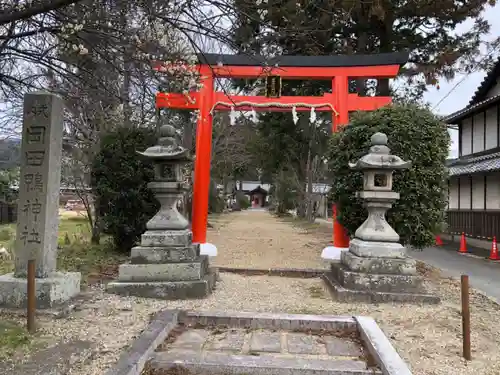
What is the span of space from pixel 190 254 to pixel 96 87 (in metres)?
2.78

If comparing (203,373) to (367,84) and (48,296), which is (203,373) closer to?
(48,296)

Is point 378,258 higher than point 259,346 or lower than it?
higher

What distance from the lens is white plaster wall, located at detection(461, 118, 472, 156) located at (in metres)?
18.4

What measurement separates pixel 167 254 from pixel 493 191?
520 inches

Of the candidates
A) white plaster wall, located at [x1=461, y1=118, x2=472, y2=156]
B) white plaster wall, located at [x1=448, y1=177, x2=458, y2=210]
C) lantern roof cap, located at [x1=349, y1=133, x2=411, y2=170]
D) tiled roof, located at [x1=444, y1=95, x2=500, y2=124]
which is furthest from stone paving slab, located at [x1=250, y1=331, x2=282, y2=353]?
white plaster wall, located at [x1=448, y1=177, x2=458, y2=210]

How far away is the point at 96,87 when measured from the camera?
5.55m

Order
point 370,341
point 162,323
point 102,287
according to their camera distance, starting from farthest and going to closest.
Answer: point 102,287
point 162,323
point 370,341

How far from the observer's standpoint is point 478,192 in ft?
55.4

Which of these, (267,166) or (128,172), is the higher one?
(267,166)

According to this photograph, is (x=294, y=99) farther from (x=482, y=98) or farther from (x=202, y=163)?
(x=482, y=98)

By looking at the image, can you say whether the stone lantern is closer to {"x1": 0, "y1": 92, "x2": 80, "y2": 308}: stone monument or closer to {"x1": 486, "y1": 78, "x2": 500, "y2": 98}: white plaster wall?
{"x1": 0, "y1": 92, "x2": 80, "y2": 308}: stone monument

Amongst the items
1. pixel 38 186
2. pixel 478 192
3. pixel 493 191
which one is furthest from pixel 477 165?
pixel 38 186

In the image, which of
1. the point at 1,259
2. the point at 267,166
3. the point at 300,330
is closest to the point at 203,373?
the point at 300,330

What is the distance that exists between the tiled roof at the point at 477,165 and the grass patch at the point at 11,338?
1294 cm
